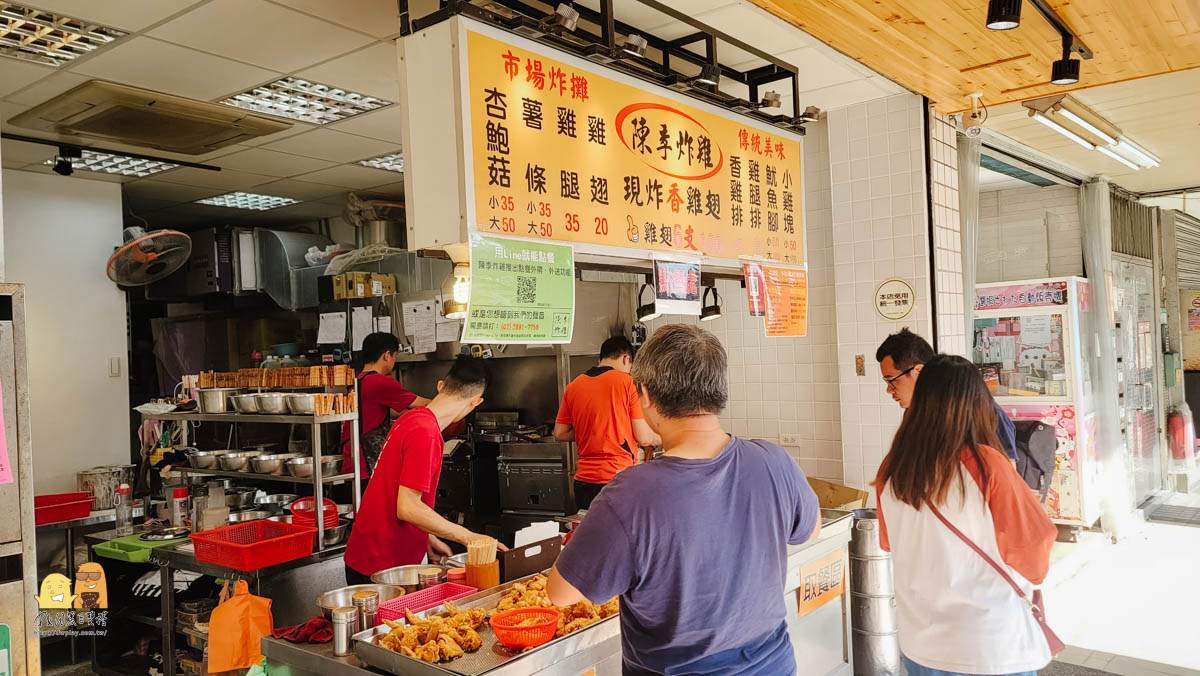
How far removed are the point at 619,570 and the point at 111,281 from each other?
6426mm

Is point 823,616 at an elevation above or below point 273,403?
below

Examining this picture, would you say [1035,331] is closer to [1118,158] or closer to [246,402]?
[1118,158]

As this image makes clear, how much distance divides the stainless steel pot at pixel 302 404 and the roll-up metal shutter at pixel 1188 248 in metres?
11.2

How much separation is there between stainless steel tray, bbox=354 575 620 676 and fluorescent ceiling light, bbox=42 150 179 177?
4.96 meters

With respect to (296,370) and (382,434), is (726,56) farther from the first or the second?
(382,434)

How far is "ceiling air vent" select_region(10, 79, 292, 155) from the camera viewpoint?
4.53 m

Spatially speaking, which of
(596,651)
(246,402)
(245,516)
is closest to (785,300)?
(596,651)

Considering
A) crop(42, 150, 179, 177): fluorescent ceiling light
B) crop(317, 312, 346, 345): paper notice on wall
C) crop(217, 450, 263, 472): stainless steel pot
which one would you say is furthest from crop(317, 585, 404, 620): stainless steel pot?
crop(317, 312, 346, 345): paper notice on wall

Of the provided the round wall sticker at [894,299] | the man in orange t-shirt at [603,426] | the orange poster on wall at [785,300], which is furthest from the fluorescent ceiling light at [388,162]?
Result: the round wall sticker at [894,299]

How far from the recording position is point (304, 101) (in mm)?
4863

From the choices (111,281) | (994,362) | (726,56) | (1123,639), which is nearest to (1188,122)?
(994,362)

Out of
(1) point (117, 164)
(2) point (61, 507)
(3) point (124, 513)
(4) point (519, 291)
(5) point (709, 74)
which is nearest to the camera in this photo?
(4) point (519, 291)

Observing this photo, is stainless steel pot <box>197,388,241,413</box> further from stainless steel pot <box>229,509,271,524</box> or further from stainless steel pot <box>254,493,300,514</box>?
stainless steel pot <box>229,509,271,524</box>

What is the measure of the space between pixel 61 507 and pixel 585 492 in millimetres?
3770
